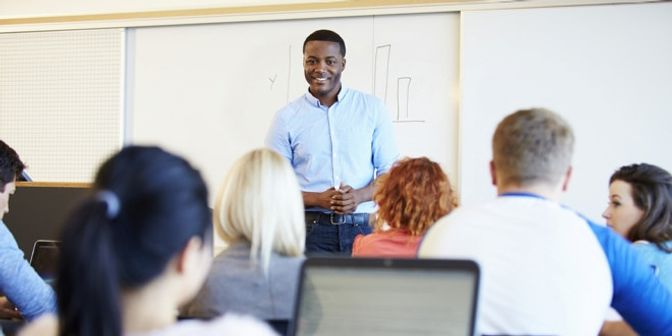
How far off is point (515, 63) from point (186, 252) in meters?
3.31

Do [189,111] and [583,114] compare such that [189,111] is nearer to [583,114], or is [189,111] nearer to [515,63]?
[515,63]

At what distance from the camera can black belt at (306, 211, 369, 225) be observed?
3072mm

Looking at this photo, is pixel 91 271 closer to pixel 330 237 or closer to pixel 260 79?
pixel 330 237

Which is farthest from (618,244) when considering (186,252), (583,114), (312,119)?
(583,114)

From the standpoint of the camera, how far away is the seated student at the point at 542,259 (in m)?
1.33

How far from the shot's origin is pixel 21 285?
7.09 ft

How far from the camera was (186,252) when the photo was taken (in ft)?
3.34

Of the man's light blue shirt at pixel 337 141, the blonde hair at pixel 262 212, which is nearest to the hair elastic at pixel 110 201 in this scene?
the blonde hair at pixel 262 212

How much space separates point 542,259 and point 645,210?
1157 mm

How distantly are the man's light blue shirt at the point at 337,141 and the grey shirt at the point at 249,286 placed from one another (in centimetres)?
150

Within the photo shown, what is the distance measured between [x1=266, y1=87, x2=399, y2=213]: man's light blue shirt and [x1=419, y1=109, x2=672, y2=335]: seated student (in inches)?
67.1

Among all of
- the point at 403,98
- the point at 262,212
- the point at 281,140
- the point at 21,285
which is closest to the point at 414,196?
the point at 262,212

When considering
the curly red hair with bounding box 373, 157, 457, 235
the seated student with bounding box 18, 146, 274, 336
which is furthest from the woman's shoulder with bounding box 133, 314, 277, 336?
the curly red hair with bounding box 373, 157, 457, 235

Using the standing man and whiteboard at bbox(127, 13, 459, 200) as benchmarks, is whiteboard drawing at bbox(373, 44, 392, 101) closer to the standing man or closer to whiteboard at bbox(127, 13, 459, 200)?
whiteboard at bbox(127, 13, 459, 200)
